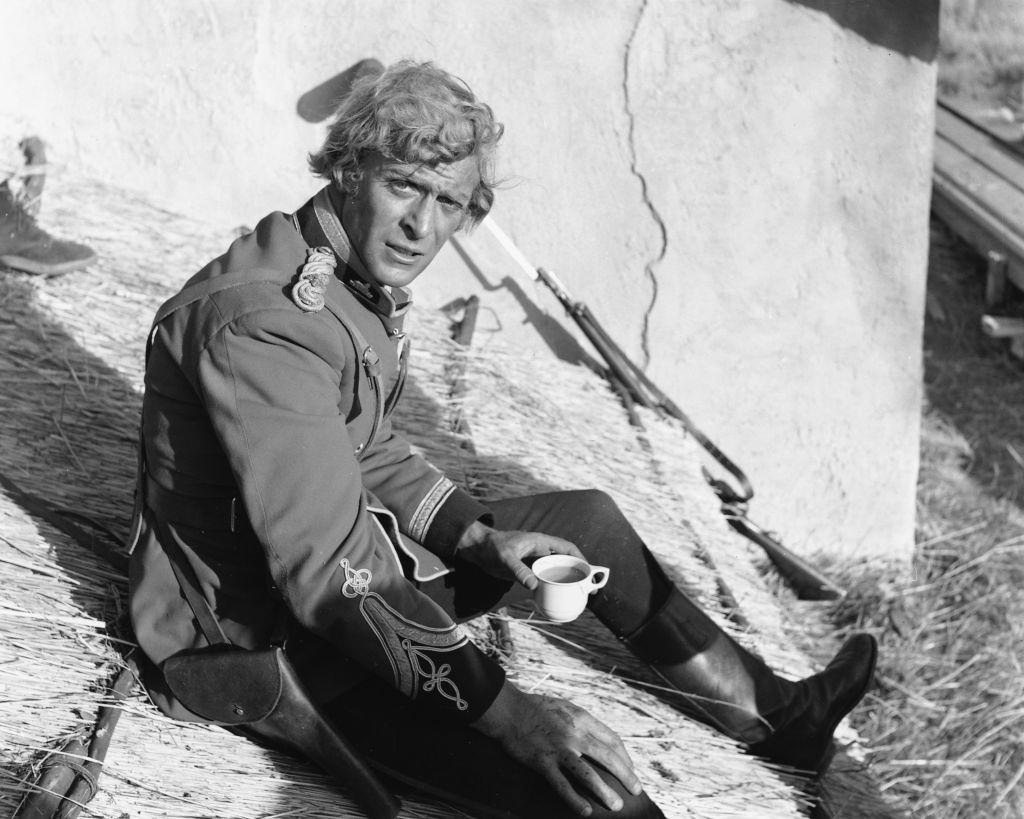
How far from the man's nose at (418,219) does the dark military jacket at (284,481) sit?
0.40 feet

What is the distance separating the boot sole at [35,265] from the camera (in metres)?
3.56

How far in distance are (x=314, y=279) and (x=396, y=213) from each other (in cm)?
23

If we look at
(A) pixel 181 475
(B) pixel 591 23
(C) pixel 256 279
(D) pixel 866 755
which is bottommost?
(D) pixel 866 755

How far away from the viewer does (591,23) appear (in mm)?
3889

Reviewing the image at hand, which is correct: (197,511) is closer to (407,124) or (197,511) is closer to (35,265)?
(407,124)

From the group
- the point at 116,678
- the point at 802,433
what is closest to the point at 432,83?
the point at 116,678

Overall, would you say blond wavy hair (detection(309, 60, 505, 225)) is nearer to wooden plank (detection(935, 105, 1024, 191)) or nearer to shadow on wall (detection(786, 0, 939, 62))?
shadow on wall (detection(786, 0, 939, 62))

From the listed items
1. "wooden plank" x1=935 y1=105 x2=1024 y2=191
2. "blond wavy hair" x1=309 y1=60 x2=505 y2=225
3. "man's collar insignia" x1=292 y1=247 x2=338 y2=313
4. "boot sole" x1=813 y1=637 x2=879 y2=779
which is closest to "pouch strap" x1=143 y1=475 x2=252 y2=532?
"man's collar insignia" x1=292 y1=247 x2=338 y2=313

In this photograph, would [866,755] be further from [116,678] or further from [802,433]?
[116,678]

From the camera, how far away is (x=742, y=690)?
2.63 m

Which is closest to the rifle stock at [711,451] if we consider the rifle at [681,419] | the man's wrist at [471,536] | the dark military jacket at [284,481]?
the rifle at [681,419]

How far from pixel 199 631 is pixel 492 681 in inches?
21.5

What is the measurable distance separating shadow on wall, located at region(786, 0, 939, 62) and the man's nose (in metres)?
2.20

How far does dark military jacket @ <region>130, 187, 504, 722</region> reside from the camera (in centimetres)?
194
